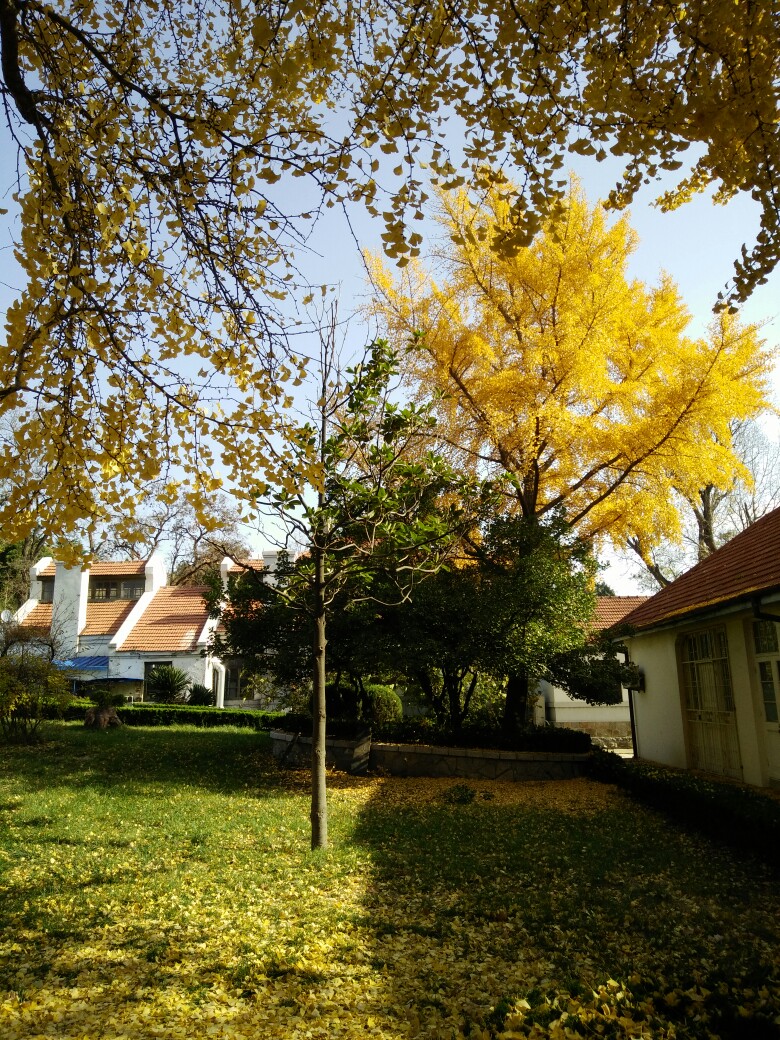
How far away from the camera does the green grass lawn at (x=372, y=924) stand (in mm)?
3236

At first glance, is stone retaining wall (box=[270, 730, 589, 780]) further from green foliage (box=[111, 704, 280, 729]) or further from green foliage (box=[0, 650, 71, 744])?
green foliage (box=[111, 704, 280, 729])

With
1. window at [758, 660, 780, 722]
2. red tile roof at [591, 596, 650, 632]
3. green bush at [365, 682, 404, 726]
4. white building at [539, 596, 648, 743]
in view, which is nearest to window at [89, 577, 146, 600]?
green bush at [365, 682, 404, 726]

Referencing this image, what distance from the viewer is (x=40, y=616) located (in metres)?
24.3

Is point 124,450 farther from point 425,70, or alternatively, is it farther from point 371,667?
point 371,667

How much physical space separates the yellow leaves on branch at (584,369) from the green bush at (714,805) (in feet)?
13.9

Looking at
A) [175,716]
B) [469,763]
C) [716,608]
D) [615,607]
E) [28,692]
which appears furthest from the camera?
[615,607]

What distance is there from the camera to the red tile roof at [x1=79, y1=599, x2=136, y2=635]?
24.1m

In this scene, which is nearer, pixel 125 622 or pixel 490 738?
pixel 490 738

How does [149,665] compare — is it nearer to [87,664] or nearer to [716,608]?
[87,664]

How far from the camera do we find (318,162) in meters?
3.28

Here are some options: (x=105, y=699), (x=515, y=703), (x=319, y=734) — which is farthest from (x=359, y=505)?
(x=105, y=699)

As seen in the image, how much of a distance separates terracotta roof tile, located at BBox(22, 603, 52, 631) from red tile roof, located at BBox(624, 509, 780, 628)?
1929 centimetres

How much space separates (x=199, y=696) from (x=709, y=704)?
15.4 metres

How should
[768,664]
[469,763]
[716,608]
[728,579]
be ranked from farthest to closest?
[469,763] < [728,579] < [716,608] < [768,664]
